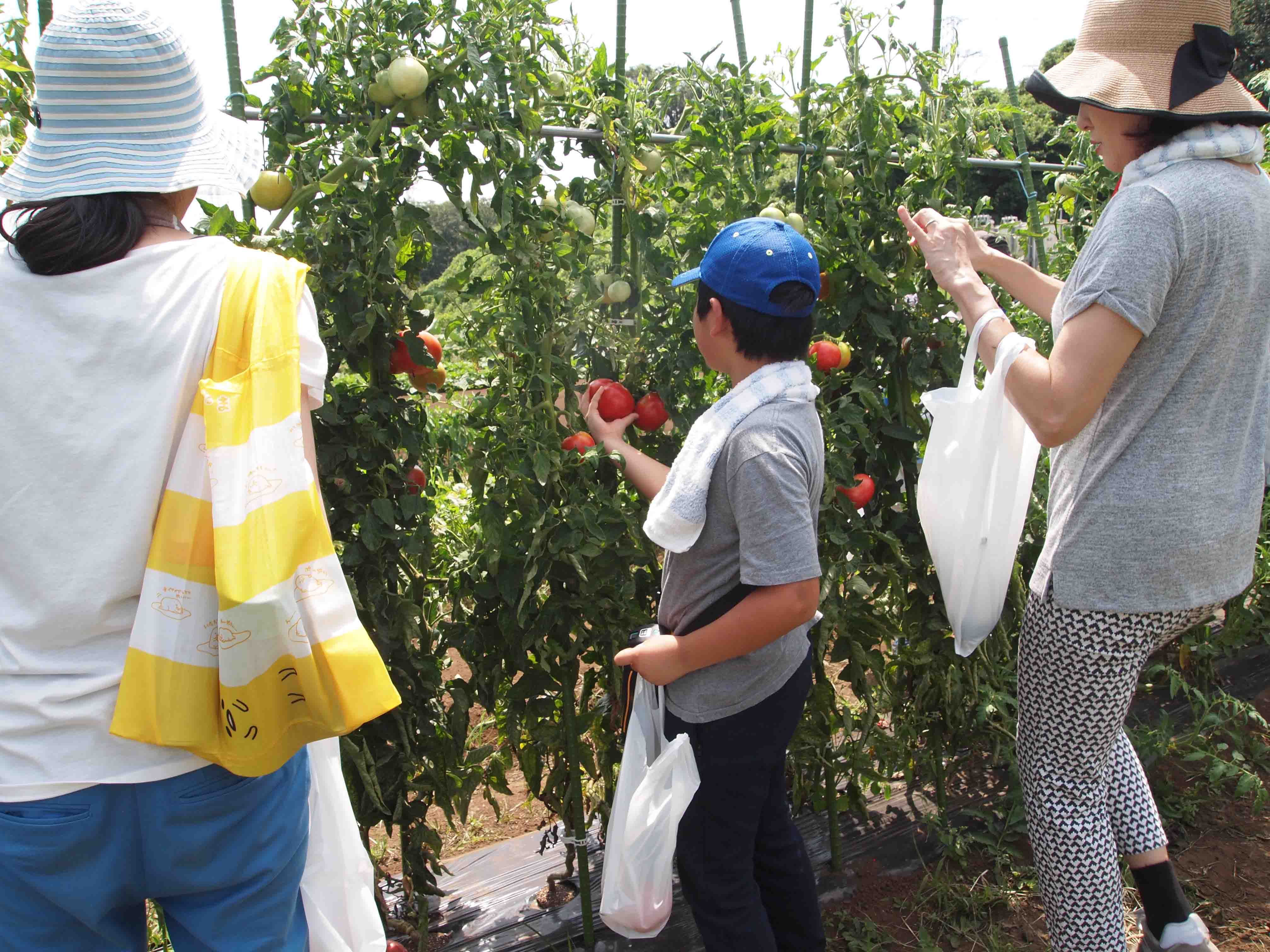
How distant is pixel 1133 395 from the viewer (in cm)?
154

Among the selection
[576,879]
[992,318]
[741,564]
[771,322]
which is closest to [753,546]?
[741,564]

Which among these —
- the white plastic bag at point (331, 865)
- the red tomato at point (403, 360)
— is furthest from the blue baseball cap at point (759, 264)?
the white plastic bag at point (331, 865)

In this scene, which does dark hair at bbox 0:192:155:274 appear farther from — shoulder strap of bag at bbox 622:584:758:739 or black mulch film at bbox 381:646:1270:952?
black mulch film at bbox 381:646:1270:952

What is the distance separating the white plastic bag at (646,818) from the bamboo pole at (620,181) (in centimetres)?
77

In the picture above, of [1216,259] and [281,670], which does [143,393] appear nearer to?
[281,670]

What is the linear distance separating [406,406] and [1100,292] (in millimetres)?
1137

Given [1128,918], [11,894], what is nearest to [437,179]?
[11,894]

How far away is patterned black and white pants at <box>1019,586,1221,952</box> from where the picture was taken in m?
1.63

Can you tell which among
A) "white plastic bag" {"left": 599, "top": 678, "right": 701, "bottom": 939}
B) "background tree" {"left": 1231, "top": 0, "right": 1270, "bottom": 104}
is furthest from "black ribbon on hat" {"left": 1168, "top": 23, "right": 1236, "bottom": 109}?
"background tree" {"left": 1231, "top": 0, "right": 1270, "bottom": 104}

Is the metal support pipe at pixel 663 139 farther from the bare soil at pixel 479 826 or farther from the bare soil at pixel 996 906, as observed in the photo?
the bare soil at pixel 996 906

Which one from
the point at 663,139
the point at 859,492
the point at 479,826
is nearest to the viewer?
the point at 663,139

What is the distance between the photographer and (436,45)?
161cm

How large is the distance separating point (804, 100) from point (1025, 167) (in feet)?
2.31

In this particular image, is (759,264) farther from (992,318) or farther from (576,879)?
(576,879)
